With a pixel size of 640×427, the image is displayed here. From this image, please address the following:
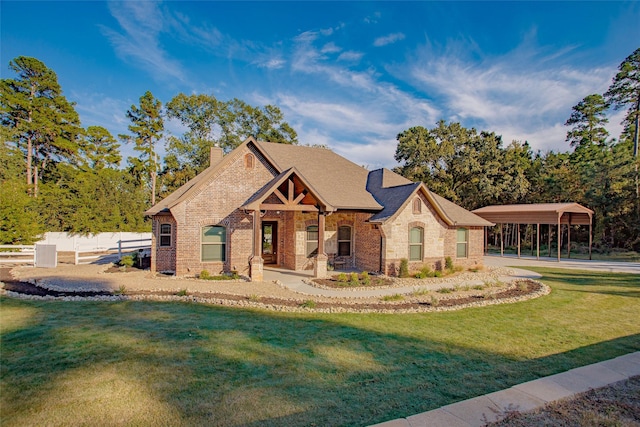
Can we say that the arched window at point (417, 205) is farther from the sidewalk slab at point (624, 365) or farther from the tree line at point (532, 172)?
the tree line at point (532, 172)

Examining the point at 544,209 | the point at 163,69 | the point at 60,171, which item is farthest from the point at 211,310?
the point at 60,171

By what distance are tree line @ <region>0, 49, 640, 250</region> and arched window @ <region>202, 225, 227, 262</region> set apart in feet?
42.6

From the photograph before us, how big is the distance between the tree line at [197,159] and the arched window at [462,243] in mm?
14175

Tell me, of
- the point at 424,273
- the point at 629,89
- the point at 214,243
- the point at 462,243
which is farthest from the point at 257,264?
the point at 629,89

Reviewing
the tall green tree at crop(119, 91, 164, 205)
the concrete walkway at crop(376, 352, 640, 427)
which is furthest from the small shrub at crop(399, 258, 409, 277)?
the tall green tree at crop(119, 91, 164, 205)

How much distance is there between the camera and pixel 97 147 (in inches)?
1474

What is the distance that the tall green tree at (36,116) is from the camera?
3184 cm

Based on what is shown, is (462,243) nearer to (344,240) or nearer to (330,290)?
(344,240)

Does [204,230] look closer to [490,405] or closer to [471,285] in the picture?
[471,285]

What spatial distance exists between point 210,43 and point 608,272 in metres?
24.2

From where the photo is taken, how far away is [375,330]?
716cm

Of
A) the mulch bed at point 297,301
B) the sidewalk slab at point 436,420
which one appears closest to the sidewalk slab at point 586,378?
the sidewalk slab at point 436,420

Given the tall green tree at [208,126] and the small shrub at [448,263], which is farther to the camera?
the tall green tree at [208,126]

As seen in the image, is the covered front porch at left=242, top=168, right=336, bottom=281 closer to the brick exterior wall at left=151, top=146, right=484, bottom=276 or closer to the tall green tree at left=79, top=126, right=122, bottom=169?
the brick exterior wall at left=151, top=146, right=484, bottom=276
